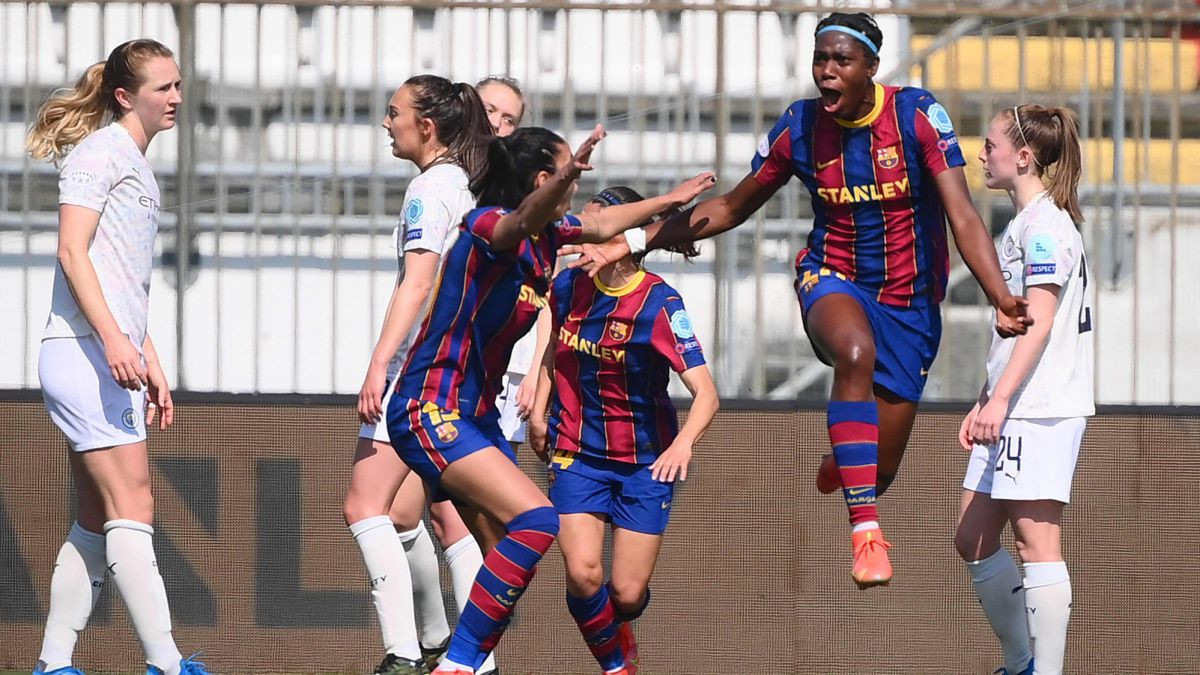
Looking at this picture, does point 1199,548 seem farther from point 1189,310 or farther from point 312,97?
point 312,97

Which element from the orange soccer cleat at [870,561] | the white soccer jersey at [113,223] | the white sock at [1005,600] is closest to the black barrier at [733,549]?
the white sock at [1005,600]

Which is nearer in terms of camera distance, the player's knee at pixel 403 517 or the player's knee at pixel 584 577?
the player's knee at pixel 584 577

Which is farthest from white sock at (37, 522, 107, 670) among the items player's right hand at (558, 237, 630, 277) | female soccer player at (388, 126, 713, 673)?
player's right hand at (558, 237, 630, 277)

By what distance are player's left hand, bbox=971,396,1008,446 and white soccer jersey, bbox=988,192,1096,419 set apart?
0.14m

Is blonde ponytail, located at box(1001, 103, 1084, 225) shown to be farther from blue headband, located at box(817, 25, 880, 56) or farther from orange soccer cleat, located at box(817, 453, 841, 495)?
orange soccer cleat, located at box(817, 453, 841, 495)

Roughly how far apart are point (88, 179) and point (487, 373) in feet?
4.00

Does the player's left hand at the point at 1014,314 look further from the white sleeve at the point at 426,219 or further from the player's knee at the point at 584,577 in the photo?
the white sleeve at the point at 426,219

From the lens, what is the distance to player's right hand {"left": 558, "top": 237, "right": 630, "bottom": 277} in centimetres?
486

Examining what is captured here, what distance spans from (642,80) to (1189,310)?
2.31 meters

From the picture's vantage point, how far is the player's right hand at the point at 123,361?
4.59 metres

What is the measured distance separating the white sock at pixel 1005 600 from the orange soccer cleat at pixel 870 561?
0.84 m

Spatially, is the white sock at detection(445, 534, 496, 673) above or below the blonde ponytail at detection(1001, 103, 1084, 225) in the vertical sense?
below

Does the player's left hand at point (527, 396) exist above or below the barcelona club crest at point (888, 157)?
below

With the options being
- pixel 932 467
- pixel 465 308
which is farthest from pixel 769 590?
pixel 465 308
